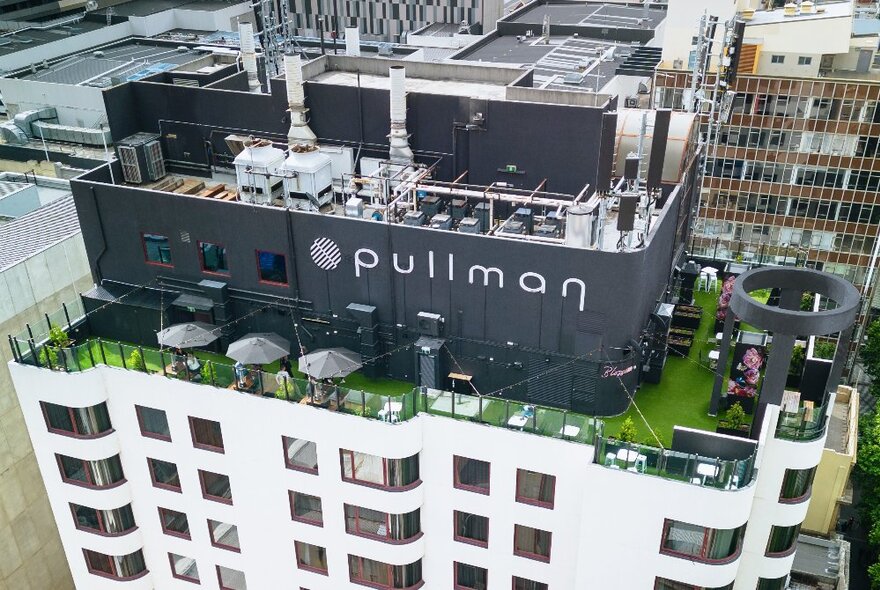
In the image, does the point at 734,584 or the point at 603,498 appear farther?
the point at 734,584

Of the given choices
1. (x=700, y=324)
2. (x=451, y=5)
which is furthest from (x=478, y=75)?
(x=451, y=5)

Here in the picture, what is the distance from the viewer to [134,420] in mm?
34156

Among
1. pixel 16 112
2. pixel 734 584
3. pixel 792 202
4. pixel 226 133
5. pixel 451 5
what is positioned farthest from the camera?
pixel 451 5

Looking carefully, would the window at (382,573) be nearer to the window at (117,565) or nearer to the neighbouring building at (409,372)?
the neighbouring building at (409,372)

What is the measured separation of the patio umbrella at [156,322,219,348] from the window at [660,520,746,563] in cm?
1998

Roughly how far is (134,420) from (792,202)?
66673 millimetres

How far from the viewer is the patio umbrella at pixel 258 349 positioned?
33.1 meters

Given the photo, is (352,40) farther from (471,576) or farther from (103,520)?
(471,576)

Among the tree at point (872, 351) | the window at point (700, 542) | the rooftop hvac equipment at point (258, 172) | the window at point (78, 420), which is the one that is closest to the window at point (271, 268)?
the rooftop hvac equipment at point (258, 172)

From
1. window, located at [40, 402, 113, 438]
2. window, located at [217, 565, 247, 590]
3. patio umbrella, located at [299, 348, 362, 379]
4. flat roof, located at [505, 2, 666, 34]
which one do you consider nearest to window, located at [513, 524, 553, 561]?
patio umbrella, located at [299, 348, 362, 379]

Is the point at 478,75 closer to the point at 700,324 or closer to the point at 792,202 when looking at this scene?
the point at 700,324

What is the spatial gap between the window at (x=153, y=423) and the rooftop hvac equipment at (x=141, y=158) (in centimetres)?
1364

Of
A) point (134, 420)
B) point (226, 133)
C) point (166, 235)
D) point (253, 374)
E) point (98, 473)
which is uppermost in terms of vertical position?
point (226, 133)

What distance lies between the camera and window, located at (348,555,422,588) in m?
33.1
